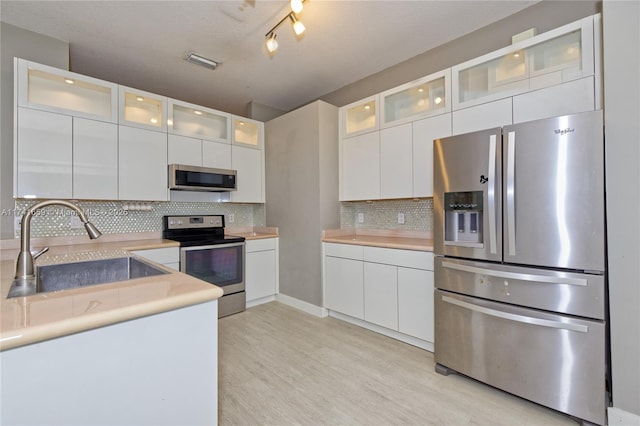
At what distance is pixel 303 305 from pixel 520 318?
2.30 meters

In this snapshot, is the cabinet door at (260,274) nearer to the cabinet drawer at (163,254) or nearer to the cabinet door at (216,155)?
the cabinet drawer at (163,254)

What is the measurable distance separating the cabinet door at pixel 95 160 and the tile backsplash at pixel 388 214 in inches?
96.4

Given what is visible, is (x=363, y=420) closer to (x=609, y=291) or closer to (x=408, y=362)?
(x=408, y=362)

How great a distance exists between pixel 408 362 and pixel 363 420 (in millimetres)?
768

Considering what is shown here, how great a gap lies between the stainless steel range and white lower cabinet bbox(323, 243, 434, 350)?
3.44 ft

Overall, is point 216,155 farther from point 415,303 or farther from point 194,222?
point 415,303

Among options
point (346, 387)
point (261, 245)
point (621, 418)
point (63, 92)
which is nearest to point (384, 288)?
point (346, 387)

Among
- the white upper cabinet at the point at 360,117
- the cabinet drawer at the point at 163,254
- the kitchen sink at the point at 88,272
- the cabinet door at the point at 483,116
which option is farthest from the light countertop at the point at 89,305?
the white upper cabinet at the point at 360,117

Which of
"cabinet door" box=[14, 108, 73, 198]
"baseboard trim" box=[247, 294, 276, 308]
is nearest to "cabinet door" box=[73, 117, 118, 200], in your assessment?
"cabinet door" box=[14, 108, 73, 198]

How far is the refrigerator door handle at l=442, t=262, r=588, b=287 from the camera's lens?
1613mm

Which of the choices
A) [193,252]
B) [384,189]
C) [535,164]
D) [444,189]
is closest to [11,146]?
[193,252]

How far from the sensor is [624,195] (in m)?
1.54

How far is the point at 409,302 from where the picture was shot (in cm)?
254

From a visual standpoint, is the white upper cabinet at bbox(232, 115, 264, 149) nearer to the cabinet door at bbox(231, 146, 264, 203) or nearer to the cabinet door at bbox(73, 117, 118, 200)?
the cabinet door at bbox(231, 146, 264, 203)
